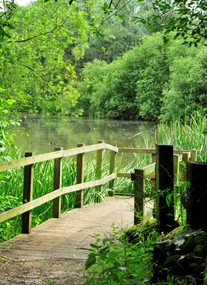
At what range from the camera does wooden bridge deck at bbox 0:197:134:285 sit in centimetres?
478

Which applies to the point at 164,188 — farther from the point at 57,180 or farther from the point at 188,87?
the point at 188,87

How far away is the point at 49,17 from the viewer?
11.8 meters

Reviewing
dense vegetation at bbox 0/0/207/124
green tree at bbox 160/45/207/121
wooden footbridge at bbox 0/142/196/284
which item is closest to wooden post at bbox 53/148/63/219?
wooden footbridge at bbox 0/142/196/284

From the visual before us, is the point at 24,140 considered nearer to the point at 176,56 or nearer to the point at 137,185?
the point at 176,56

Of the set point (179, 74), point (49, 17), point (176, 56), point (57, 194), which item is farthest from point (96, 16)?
point (176, 56)

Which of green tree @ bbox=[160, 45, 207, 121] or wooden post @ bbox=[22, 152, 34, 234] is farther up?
green tree @ bbox=[160, 45, 207, 121]

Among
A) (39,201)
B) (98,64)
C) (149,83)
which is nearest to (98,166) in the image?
(39,201)

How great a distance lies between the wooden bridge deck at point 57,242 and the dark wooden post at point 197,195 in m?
1.63

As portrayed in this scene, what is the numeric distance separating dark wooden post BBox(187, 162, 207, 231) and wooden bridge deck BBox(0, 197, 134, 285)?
1634mm

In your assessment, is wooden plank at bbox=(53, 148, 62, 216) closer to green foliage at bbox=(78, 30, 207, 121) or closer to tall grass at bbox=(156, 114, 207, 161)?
tall grass at bbox=(156, 114, 207, 161)

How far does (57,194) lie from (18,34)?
495cm

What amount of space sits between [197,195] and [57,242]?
12.2 ft

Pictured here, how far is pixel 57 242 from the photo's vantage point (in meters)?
6.12

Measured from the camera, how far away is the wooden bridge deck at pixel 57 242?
478 centimetres
